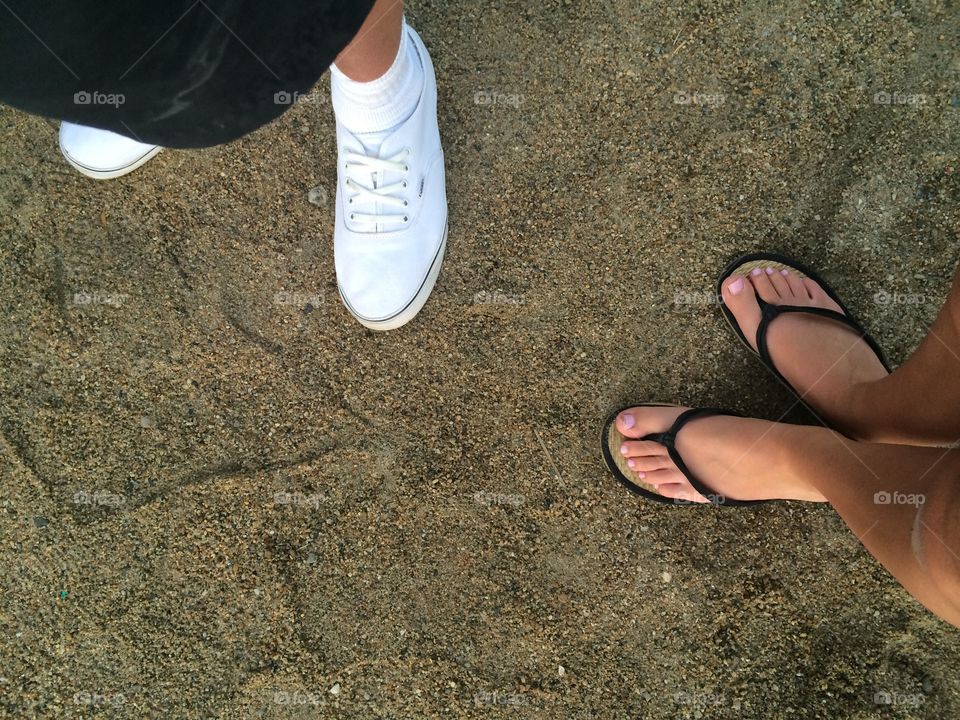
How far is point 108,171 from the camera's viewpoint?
1679 millimetres

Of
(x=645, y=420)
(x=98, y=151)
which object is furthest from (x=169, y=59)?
(x=645, y=420)

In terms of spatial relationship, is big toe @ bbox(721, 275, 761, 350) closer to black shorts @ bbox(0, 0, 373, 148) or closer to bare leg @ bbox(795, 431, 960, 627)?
bare leg @ bbox(795, 431, 960, 627)

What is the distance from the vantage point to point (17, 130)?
1.72 meters

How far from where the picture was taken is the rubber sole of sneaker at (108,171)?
1677 millimetres

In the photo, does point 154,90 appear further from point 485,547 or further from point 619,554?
point 619,554

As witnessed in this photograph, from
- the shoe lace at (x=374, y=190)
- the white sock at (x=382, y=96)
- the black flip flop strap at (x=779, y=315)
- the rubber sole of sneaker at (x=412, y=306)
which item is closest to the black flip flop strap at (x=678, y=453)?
the black flip flop strap at (x=779, y=315)

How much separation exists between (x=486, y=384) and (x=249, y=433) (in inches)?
25.3

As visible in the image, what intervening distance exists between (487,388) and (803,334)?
0.83 m

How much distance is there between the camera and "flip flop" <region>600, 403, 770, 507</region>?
1587 millimetres

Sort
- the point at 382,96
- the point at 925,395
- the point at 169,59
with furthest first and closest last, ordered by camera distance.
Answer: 1. the point at 382,96
2. the point at 925,395
3. the point at 169,59

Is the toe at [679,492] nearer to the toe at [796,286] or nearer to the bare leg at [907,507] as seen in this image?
the bare leg at [907,507]

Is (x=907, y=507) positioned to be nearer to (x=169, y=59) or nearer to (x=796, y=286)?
(x=796, y=286)

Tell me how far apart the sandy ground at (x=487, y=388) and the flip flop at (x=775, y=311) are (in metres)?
0.05

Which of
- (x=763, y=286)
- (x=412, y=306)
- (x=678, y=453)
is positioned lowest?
(x=678, y=453)
